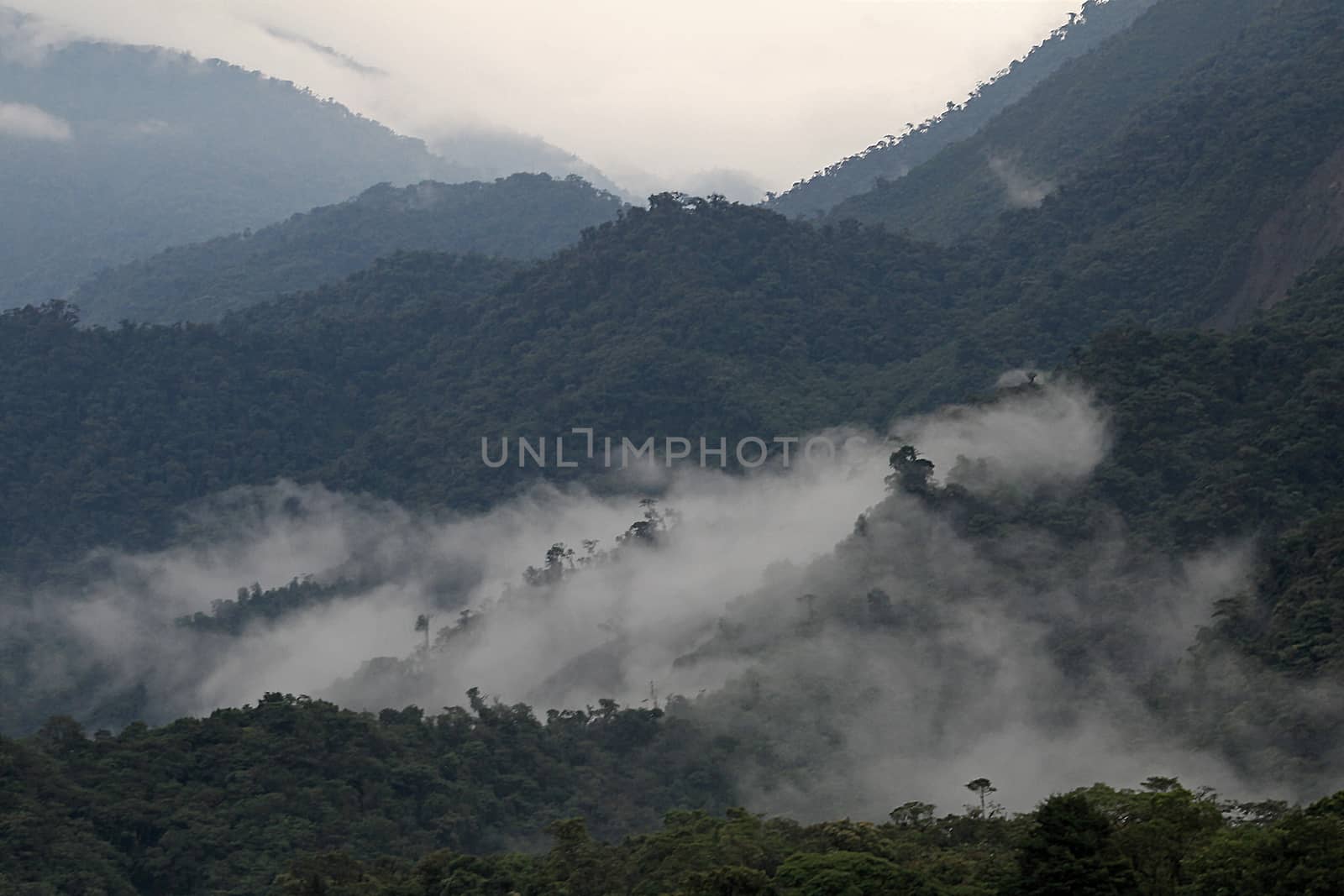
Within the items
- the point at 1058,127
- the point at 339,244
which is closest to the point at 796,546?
the point at 1058,127

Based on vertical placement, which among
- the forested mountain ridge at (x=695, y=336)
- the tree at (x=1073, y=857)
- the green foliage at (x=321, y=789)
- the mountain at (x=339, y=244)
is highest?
the mountain at (x=339, y=244)

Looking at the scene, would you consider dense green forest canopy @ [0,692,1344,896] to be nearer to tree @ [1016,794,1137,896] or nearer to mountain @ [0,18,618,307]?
tree @ [1016,794,1137,896]

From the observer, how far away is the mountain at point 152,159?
446ft

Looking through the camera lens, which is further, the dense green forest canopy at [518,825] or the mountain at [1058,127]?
the mountain at [1058,127]

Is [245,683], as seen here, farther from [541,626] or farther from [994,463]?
[994,463]

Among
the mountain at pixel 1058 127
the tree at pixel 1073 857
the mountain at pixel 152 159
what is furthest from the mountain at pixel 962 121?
the tree at pixel 1073 857

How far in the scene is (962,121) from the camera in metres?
117

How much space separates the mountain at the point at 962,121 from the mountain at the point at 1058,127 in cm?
1211

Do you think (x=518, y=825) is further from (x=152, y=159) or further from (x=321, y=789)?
(x=152, y=159)

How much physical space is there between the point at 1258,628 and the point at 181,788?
84.0 feet

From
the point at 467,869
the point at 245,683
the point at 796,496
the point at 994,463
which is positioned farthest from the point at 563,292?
the point at 467,869

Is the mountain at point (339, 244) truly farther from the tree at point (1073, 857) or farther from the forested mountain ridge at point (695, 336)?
the tree at point (1073, 857)

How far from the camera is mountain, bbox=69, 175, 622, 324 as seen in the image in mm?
107188

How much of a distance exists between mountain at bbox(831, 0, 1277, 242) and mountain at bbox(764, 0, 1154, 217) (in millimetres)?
12107
